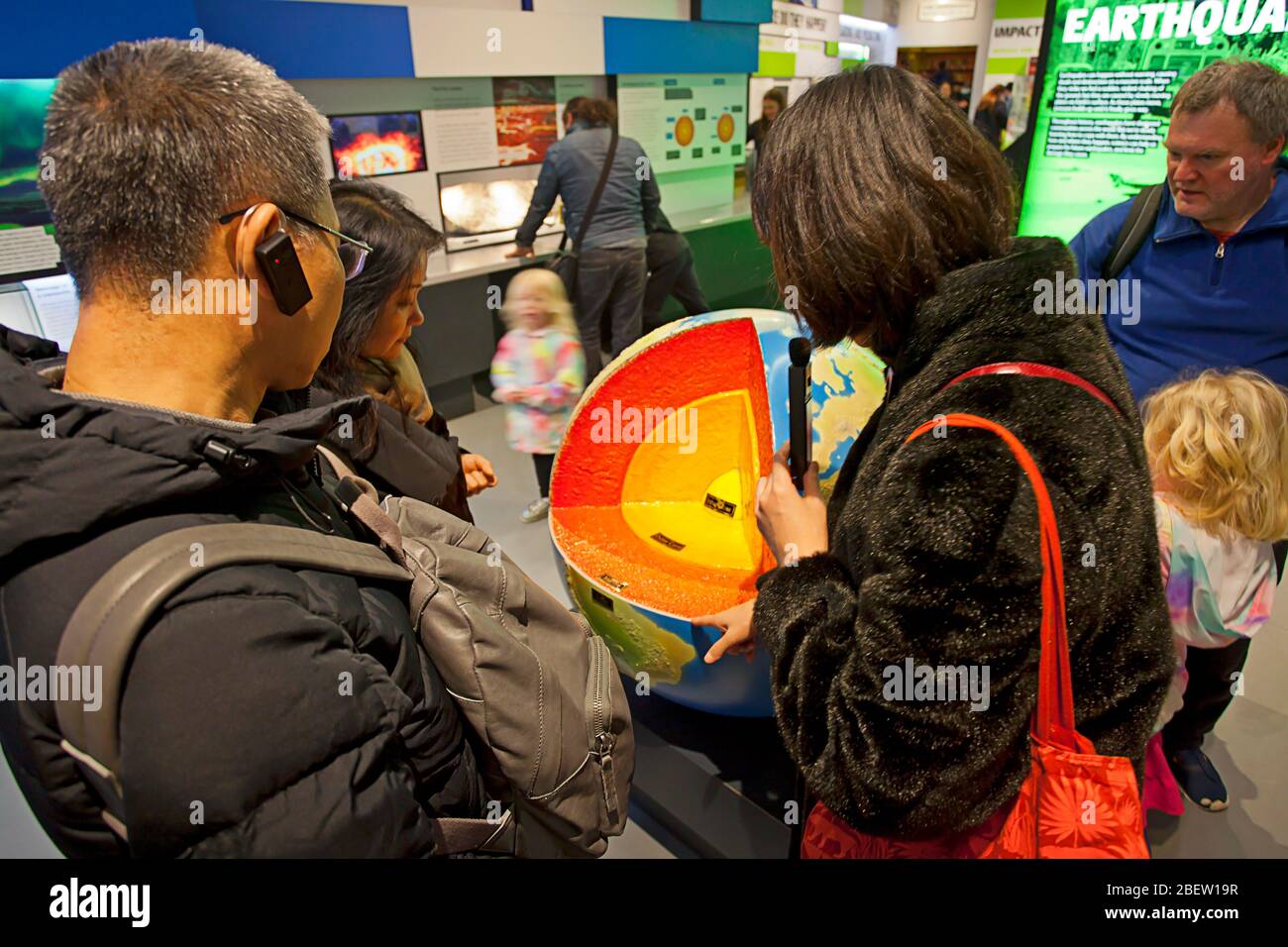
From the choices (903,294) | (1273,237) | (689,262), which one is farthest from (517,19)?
(903,294)

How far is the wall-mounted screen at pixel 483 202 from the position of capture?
203 inches

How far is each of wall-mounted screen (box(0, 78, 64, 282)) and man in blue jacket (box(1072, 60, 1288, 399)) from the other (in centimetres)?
388

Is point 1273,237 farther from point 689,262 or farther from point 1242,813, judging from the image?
point 689,262

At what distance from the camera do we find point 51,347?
1.00 meters

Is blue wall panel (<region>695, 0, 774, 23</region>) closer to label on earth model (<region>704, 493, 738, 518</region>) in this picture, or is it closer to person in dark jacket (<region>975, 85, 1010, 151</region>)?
person in dark jacket (<region>975, 85, 1010, 151</region>)

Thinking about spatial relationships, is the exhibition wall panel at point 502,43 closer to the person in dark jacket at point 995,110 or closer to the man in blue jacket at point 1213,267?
the man in blue jacket at point 1213,267

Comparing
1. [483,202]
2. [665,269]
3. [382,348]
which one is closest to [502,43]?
[483,202]

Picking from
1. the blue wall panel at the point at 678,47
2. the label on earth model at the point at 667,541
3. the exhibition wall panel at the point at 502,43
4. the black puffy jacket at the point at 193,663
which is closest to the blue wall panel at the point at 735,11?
the blue wall panel at the point at 678,47

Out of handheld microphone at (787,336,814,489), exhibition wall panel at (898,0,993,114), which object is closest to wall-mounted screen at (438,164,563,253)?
handheld microphone at (787,336,814,489)

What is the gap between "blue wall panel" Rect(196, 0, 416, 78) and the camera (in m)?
3.68

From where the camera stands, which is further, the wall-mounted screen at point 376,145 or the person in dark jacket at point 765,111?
the person in dark jacket at point 765,111

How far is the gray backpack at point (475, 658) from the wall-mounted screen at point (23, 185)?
9.95 feet

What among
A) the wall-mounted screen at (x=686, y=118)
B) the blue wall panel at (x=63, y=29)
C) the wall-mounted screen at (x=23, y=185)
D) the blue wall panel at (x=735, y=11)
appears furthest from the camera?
the blue wall panel at (x=735, y=11)

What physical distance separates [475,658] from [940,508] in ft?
1.94
